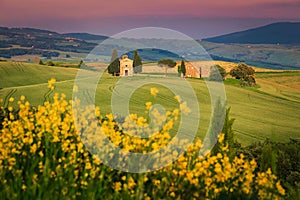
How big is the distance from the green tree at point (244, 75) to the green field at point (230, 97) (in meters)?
2.30

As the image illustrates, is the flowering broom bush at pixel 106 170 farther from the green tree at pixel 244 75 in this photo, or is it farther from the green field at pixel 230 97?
the green tree at pixel 244 75

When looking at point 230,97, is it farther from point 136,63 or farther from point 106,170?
point 106,170

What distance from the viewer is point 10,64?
74.6m

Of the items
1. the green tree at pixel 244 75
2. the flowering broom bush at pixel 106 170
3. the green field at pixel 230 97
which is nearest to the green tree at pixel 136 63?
the green field at pixel 230 97

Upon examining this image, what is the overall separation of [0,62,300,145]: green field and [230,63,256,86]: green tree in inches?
90.7

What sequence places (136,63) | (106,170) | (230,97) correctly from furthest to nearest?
1. (136,63)
2. (230,97)
3. (106,170)

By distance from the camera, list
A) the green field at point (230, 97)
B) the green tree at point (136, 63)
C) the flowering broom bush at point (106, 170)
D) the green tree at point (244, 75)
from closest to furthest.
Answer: the flowering broom bush at point (106, 170) < the green field at point (230, 97) < the green tree at point (136, 63) < the green tree at point (244, 75)

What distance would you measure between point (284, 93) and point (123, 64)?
3315 centimetres

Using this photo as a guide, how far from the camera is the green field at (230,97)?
44.6 meters

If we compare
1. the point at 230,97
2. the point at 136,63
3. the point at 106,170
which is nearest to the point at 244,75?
the point at 230,97

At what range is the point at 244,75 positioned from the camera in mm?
87438

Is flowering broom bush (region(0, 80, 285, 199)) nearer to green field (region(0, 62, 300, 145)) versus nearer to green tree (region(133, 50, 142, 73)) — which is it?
green field (region(0, 62, 300, 145))

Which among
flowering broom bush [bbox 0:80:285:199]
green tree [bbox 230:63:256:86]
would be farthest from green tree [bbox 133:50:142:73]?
flowering broom bush [bbox 0:80:285:199]

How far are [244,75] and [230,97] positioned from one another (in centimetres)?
2202
